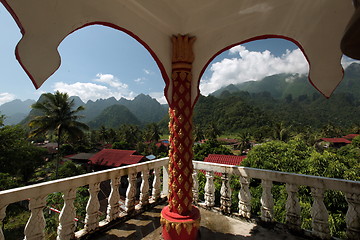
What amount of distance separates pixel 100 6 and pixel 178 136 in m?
1.63

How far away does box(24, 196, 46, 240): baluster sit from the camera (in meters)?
1.99

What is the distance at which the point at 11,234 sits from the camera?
35.4 feet

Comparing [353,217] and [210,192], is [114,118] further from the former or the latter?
[353,217]

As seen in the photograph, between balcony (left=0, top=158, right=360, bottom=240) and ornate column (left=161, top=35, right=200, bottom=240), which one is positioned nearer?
balcony (left=0, top=158, right=360, bottom=240)

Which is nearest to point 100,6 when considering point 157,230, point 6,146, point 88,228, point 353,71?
point 88,228

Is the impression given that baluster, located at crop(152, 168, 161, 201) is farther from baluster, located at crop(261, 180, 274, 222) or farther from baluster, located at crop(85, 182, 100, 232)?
baluster, located at crop(261, 180, 274, 222)

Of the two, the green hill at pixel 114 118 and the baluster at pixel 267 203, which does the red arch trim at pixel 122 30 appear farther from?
the green hill at pixel 114 118

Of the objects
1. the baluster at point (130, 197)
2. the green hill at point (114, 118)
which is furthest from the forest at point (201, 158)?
the green hill at point (114, 118)

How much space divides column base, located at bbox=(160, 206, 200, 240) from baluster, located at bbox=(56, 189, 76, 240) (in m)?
1.17

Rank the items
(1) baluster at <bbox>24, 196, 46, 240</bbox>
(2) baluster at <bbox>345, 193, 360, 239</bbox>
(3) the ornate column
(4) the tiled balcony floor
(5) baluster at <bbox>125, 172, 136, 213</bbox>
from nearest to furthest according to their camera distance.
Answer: (1) baluster at <bbox>24, 196, 46, 240</bbox> → (2) baluster at <bbox>345, 193, 360, 239</bbox> → (3) the ornate column → (4) the tiled balcony floor → (5) baluster at <bbox>125, 172, 136, 213</bbox>

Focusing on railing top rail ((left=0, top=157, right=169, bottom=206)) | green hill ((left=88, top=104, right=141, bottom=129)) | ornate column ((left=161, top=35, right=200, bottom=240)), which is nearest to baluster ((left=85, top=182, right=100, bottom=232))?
railing top rail ((left=0, top=157, right=169, bottom=206))

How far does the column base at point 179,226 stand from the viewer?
218 cm

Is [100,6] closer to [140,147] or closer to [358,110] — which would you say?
[140,147]

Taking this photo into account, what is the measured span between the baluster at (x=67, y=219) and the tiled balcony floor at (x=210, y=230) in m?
0.34
